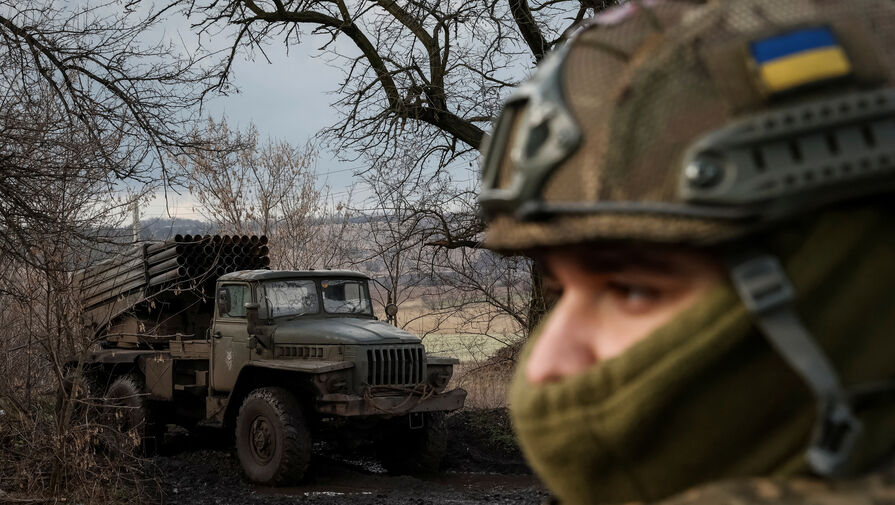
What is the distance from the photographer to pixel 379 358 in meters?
10.2

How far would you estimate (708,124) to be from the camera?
88 centimetres

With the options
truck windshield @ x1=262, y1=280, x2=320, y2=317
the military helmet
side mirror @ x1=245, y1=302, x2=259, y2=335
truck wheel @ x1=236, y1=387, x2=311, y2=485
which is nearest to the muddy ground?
truck wheel @ x1=236, y1=387, x2=311, y2=485

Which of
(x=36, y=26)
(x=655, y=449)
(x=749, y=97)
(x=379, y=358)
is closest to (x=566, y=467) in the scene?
(x=655, y=449)

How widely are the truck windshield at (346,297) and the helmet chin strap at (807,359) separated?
10267mm

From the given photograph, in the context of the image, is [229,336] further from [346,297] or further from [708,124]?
[708,124]

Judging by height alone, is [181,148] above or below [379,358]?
above

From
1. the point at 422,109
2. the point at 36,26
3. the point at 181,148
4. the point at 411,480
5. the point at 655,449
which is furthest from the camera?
the point at 422,109

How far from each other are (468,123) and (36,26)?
7069 mm

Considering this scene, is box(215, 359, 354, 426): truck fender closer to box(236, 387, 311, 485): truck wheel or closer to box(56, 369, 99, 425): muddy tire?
box(236, 387, 311, 485): truck wheel

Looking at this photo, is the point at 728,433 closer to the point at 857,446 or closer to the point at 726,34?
the point at 857,446

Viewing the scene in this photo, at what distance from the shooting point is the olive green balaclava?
2.80 ft

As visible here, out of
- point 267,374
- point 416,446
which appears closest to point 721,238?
point 267,374

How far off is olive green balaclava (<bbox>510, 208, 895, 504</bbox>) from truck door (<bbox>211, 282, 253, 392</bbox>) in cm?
992

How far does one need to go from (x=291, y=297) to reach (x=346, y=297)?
701mm
